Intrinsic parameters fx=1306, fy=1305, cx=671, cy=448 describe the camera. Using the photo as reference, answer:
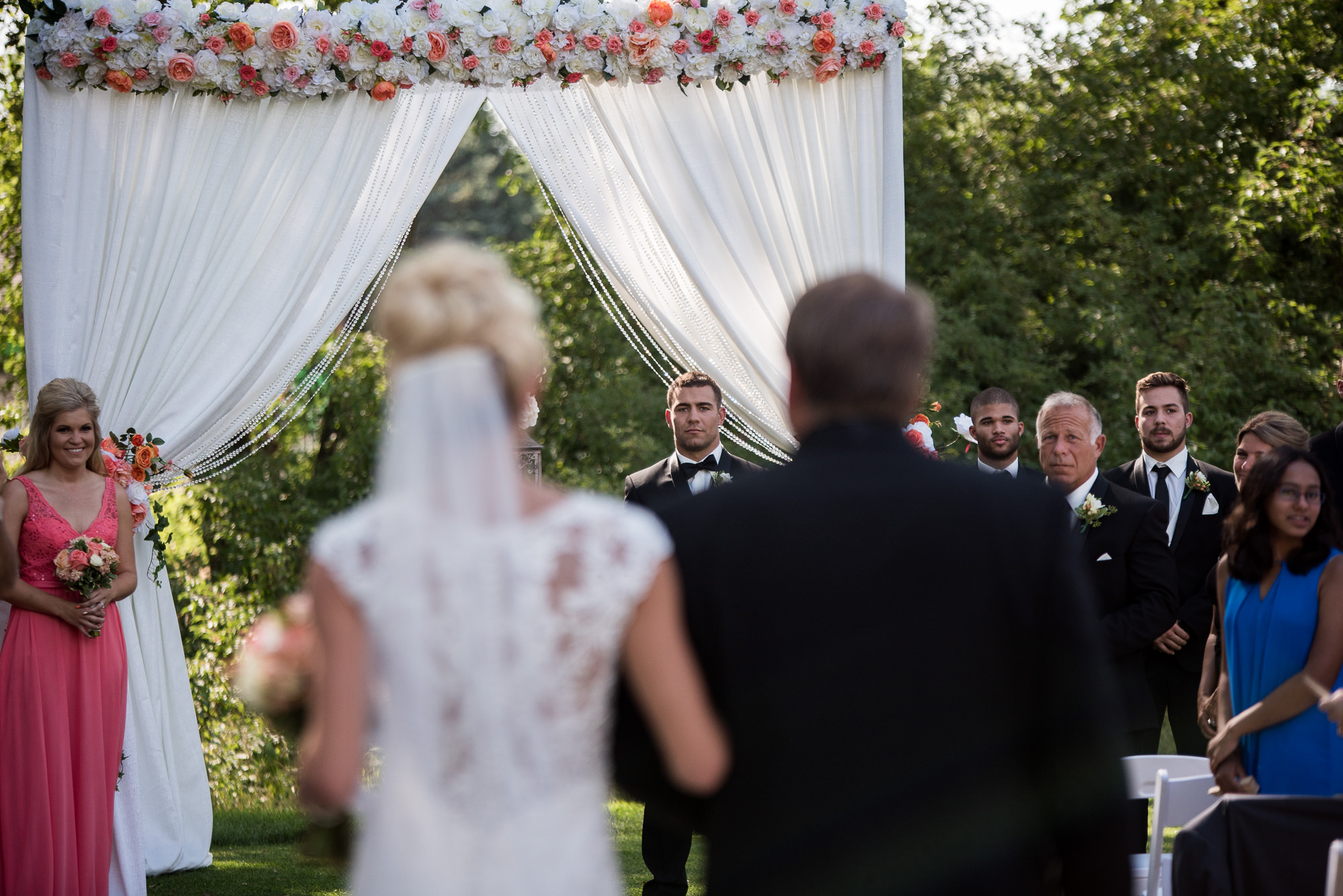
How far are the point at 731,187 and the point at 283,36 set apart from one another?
1.90m

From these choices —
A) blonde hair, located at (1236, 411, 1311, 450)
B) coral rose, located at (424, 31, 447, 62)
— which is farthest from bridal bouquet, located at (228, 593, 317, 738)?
coral rose, located at (424, 31, 447, 62)

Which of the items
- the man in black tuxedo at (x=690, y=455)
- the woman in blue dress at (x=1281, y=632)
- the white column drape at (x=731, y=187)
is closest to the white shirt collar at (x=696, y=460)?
the man in black tuxedo at (x=690, y=455)

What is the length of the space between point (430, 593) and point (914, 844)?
2.27ft

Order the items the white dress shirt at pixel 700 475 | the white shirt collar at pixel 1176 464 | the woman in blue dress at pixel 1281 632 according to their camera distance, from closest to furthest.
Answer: the woman in blue dress at pixel 1281 632
the white shirt collar at pixel 1176 464
the white dress shirt at pixel 700 475

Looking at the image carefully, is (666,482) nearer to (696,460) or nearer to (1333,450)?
(696,460)

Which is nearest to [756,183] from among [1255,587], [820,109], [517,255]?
[820,109]

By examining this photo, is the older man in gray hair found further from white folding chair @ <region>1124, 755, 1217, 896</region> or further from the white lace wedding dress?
the white lace wedding dress

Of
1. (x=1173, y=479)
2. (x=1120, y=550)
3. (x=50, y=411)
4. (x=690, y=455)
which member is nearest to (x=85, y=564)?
(x=50, y=411)

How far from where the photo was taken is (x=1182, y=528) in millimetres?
4883

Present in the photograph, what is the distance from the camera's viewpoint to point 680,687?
1.64 metres

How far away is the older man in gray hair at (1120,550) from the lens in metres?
4.30

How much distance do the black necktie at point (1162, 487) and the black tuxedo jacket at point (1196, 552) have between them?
0.02m

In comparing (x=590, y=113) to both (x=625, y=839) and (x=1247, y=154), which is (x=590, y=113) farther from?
(x=1247, y=154)

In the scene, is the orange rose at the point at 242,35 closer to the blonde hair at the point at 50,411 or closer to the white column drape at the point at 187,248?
the white column drape at the point at 187,248
